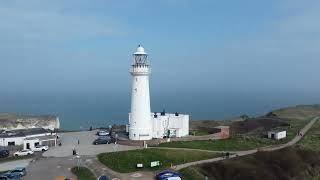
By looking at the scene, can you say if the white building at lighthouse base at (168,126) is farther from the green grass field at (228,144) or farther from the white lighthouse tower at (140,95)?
the green grass field at (228,144)

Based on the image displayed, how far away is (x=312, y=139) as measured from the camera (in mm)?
48719

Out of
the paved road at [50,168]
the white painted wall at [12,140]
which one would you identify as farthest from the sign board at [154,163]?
the white painted wall at [12,140]

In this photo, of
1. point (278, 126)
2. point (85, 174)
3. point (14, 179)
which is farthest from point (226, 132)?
point (14, 179)

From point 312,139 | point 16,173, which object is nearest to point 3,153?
point 16,173

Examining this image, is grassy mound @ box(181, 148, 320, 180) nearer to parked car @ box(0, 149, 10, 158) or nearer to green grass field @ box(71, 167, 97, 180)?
green grass field @ box(71, 167, 97, 180)

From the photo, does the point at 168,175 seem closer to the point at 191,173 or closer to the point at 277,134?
the point at 191,173

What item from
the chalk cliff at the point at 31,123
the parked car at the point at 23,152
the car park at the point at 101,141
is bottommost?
the parked car at the point at 23,152

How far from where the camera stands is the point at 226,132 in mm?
50469

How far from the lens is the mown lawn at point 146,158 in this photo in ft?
115

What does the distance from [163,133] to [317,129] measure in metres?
20.1

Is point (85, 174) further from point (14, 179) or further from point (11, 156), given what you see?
point (11, 156)

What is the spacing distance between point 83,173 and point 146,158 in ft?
18.7

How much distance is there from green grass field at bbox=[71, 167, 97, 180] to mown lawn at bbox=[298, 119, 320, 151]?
22.4 meters

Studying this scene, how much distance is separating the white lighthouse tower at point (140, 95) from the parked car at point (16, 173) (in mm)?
14412
